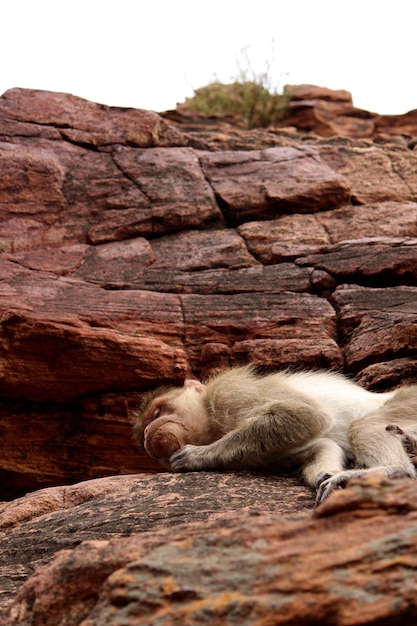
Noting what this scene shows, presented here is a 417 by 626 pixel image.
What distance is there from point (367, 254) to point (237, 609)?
664 cm

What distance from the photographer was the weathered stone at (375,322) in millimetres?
7645

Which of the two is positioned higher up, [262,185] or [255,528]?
[262,185]

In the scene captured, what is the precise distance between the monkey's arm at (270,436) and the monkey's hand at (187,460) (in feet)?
0.16

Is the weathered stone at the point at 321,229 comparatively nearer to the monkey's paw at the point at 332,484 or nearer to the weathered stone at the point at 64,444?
the weathered stone at the point at 64,444

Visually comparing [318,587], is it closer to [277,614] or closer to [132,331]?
[277,614]

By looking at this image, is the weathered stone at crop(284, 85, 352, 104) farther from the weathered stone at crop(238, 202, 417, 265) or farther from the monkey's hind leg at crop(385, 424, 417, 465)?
the monkey's hind leg at crop(385, 424, 417, 465)

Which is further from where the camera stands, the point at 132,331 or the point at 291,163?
the point at 291,163

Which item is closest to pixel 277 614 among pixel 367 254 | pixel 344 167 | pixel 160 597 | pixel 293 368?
pixel 160 597

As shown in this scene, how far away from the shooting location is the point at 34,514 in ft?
19.0

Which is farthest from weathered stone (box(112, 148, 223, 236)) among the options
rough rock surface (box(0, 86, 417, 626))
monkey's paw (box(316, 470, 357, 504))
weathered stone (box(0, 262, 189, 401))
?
monkey's paw (box(316, 470, 357, 504))

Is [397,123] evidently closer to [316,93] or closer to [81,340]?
[316,93]

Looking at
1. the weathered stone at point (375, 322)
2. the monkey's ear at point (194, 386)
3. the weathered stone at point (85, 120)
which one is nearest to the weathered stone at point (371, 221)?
the weathered stone at point (375, 322)

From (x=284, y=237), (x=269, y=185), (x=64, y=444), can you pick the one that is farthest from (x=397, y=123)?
(x=64, y=444)

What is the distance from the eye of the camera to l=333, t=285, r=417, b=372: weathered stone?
7.64m
